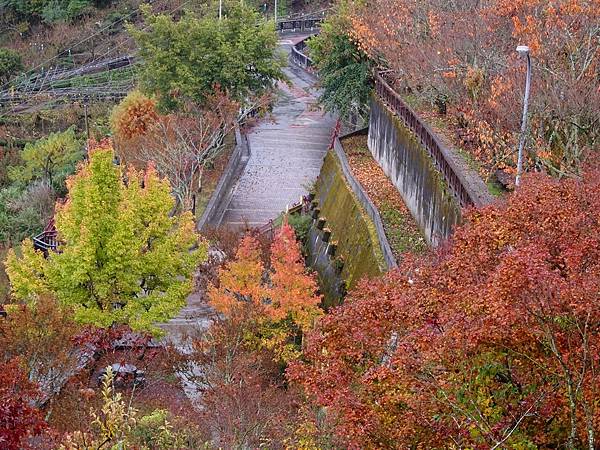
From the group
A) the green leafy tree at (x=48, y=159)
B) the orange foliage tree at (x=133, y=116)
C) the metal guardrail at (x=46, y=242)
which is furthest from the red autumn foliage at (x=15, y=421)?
the green leafy tree at (x=48, y=159)

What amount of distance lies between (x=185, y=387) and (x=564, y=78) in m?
12.8

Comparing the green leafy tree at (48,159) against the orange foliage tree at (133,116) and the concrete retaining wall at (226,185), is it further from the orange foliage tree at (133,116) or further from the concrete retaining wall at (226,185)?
the concrete retaining wall at (226,185)

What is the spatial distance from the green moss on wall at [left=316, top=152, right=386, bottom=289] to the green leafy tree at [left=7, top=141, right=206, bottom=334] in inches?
237

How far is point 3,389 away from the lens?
541 inches

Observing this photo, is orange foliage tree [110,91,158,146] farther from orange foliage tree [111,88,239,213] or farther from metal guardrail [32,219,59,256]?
metal guardrail [32,219,59,256]

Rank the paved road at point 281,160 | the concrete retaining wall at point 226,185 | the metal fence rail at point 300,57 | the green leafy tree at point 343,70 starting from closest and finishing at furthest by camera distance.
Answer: the concrete retaining wall at point 226,185 → the paved road at point 281,160 → the green leafy tree at point 343,70 → the metal fence rail at point 300,57

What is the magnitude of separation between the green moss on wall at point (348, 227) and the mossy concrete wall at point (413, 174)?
1754 millimetres

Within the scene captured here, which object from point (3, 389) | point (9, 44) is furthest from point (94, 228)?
point (9, 44)

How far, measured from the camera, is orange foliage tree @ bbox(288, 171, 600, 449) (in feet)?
36.9

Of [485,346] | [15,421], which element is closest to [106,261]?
[15,421]

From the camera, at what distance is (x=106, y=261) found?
23422 mm

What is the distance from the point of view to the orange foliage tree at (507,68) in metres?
22.6

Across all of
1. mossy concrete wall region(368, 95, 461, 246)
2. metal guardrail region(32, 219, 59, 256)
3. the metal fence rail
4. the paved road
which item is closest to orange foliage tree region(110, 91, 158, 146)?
the paved road

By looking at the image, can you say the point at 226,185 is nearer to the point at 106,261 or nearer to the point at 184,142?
the point at 184,142
